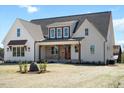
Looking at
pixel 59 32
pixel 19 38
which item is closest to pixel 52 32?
pixel 59 32

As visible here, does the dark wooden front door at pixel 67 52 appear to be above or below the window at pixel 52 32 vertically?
below

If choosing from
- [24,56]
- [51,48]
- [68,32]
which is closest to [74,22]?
[68,32]

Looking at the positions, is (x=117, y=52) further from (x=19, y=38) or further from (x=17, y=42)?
(x=17, y=42)

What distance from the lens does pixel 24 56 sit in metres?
37.8

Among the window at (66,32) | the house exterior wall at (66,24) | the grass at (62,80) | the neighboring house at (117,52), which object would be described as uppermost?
the house exterior wall at (66,24)

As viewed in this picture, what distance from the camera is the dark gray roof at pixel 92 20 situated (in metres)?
34.1

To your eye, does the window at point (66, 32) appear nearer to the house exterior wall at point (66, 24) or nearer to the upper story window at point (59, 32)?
the upper story window at point (59, 32)

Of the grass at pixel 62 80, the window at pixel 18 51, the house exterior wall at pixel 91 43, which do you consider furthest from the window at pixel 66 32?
the grass at pixel 62 80

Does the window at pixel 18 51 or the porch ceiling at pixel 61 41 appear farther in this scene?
the window at pixel 18 51

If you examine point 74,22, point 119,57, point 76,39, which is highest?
point 74,22

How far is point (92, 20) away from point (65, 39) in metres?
4.37

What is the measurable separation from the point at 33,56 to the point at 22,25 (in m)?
4.55

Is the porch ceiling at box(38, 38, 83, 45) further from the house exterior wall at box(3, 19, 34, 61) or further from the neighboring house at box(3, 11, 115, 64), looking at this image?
the house exterior wall at box(3, 19, 34, 61)

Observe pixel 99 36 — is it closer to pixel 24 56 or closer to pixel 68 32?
pixel 68 32
